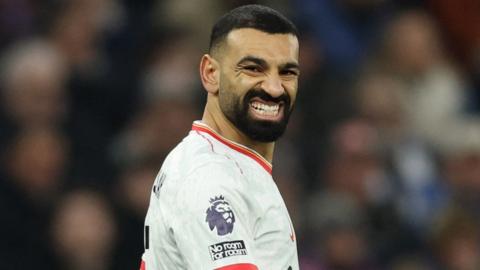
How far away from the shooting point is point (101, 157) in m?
8.96

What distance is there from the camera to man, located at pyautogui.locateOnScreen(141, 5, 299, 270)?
4.18m

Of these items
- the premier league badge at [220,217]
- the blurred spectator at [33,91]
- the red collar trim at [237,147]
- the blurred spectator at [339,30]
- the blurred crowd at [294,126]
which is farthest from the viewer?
the blurred spectator at [339,30]

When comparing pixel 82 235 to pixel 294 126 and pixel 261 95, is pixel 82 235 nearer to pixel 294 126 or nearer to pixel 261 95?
pixel 294 126

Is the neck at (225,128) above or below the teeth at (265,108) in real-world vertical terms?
below

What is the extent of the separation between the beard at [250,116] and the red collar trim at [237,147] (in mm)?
67

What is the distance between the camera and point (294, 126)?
32.3 ft

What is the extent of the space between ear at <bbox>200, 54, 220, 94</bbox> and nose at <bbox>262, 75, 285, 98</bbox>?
8.1 inches

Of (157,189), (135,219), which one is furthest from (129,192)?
(157,189)

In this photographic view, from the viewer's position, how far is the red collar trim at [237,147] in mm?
→ 4660

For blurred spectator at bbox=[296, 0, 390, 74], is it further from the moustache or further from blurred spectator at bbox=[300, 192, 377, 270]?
the moustache

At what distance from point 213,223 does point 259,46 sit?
739 millimetres

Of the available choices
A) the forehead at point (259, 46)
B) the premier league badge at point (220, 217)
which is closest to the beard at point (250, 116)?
the forehead at point (259, 46)

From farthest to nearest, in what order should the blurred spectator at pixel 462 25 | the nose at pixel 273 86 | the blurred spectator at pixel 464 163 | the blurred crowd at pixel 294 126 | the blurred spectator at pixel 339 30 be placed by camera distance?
1. the blurred spectator at pixel 462 25
2. the blurred spectator at pixel 339 30
3. the blurred spectator at pixel 464 163
4. the blurred crowd at pixel 294 126
5. the nose at pixel 273 86

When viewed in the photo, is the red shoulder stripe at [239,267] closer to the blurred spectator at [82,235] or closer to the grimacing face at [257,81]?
the grimacing face at [257,81]
